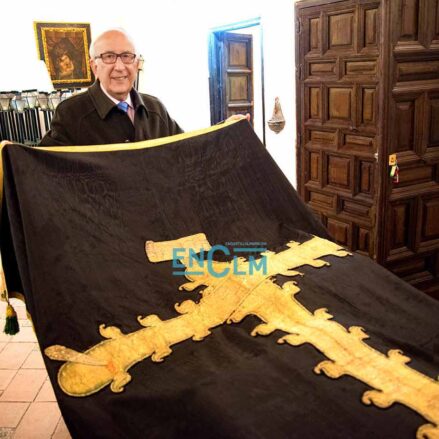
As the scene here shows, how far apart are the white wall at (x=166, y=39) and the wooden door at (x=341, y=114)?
52 centimetres

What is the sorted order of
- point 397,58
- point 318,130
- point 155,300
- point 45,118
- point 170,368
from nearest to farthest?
1. point 170,368
2. point 155,300
3. point 397,58
4. point 318,130
5. point 45,118

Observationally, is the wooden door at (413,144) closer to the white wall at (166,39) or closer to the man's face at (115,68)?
the white wall at (166,39)

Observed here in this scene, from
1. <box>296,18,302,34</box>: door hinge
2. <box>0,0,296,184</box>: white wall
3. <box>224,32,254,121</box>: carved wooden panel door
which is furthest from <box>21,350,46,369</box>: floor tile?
Result: <box>224,32,254,121</box>: carved wooden panel door

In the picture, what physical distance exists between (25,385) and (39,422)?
341mm

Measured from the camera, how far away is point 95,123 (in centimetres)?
255

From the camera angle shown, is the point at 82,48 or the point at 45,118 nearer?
the point at 45,118

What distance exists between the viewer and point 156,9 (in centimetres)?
626

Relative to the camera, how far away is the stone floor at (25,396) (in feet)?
7.19

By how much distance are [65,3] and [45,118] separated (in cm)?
152

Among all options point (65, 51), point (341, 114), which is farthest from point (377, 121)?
point (65, 51)

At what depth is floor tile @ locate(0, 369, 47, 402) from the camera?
244 cm

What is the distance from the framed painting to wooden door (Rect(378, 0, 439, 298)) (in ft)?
14.7

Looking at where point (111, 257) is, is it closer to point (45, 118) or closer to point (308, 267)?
point (308, 267)

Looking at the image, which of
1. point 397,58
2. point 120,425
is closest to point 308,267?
point 120,425
